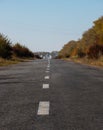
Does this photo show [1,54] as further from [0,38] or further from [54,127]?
Answer: [54,127]

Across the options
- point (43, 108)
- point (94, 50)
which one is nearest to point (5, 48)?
point (94, 50)

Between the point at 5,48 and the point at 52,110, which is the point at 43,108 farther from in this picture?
the point at 5,48

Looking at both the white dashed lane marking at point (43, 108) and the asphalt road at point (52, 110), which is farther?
the white dashed lane marking at point (43, 108)

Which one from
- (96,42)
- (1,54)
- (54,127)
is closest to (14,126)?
(54,127)

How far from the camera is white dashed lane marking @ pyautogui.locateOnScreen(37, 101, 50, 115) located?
28.3 ft

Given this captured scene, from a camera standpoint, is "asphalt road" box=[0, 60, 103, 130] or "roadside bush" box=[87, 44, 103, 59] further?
"roadside bush" box=[87, 44, 103, 59]

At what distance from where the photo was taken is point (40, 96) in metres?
11.5

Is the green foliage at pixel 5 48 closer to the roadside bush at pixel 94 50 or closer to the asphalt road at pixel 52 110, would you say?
the roadside bush at pixel 94 50

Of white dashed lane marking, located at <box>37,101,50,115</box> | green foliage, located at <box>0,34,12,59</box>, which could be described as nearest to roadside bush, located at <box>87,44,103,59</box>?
green foliage, located at <box>0,34,12,59</box>

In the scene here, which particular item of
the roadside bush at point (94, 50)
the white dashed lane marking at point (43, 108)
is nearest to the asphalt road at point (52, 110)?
the white dashed lane marking at point (43, 108)

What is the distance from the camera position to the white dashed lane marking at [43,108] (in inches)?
340

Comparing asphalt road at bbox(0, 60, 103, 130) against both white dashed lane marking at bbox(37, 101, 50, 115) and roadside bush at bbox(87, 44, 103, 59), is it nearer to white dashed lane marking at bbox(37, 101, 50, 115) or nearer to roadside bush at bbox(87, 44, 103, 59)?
white dashed lane marking at bbox(37, 101, 50, 115)

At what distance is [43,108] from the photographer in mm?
9172

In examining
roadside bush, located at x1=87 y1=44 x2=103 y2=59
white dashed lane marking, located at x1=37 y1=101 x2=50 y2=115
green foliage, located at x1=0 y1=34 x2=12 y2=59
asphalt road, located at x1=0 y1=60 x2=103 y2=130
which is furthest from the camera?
green foliage, located at x1=0 y1=34 x2=12 y2=59
